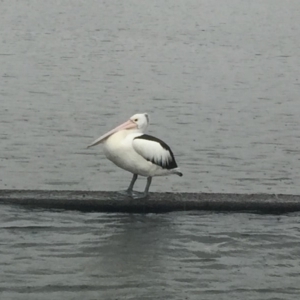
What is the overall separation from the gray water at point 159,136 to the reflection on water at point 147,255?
13 millimetres

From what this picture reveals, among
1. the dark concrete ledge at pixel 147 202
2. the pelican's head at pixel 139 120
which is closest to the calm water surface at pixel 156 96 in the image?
the pelican's head at pixel 139 120

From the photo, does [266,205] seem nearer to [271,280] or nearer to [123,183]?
[271,280]

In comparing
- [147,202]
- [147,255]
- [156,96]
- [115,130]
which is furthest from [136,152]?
[156,96]

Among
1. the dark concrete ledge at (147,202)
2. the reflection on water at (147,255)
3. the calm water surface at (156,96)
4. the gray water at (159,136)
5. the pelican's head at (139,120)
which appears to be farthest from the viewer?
the calm water surface at (156,96)

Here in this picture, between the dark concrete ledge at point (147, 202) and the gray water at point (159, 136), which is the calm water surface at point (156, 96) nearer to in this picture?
the gray water at point (159, 136)

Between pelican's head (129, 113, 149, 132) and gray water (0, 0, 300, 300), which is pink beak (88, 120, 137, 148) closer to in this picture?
pelican's head (129, 113, 149, 132)

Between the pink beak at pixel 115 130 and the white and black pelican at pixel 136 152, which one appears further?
the pink beak at pixel 115 130

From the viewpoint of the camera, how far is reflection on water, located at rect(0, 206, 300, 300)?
5.36m

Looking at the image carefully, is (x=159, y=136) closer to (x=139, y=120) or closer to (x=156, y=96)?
(x=156, y=96)

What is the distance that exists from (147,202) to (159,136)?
474 centimetres

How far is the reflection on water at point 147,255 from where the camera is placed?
536 cm

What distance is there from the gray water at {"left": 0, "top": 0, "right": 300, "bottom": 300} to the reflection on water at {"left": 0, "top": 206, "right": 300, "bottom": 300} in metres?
0.01

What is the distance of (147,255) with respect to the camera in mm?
6016

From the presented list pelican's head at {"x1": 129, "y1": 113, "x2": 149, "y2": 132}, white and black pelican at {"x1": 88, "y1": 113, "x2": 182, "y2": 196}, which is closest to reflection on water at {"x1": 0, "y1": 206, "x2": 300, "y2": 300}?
white and black pelican at {"x1": 88, "y1": 113, "x2": 182, "y2": 196}
